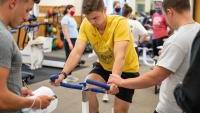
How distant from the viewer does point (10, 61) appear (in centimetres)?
166

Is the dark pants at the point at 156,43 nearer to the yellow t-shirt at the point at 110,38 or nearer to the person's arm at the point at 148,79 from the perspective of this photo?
the yellow t-shirt at the point at 110,38

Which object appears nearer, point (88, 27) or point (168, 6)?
point (168, 6)

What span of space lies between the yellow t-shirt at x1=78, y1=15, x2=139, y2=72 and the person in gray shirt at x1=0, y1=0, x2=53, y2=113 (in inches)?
45.7

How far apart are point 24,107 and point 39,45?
20.5 ft

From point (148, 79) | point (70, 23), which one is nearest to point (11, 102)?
point (148, 79)

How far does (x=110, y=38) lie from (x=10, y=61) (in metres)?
1.31

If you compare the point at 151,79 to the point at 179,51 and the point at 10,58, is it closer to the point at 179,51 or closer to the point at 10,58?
the point at 179,51

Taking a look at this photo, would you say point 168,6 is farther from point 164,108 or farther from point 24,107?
point 24,107

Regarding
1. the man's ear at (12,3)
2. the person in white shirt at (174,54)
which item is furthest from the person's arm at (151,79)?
the man's ear at (12,3)

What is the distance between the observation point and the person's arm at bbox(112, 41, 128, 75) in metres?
2.65

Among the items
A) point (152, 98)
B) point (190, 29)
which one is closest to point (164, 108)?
point (190, 29)

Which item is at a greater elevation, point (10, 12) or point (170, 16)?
point (10, 12)

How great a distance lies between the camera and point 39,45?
7887 millimetres

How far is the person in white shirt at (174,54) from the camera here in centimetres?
204
